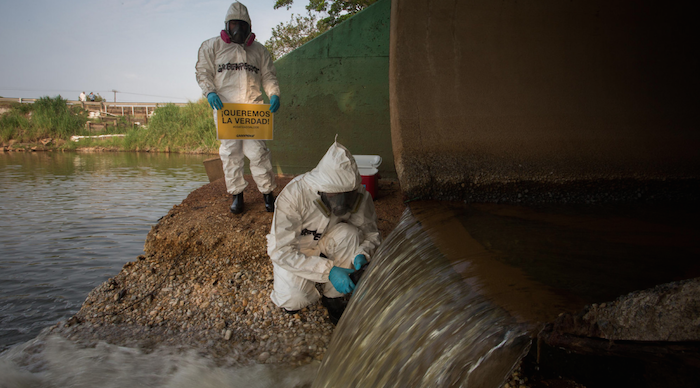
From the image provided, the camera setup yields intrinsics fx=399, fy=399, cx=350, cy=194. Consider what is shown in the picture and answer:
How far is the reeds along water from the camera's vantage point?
1323mm

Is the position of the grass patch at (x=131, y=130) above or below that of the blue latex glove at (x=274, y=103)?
above

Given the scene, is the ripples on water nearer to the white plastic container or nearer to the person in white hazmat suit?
the person in white hazmat suit

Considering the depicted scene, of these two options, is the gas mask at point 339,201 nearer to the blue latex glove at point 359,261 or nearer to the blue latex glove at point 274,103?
the blue latex glove at point 359,261

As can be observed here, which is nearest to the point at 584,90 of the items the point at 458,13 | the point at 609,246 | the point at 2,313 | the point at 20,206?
the point at 458,13

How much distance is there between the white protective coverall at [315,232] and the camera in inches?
98.2

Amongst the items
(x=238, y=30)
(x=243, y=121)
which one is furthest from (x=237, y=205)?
(x=238, y=30)

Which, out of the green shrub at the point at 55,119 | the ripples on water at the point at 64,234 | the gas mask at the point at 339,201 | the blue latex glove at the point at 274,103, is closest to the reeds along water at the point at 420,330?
the gas mask at the point at 339,201

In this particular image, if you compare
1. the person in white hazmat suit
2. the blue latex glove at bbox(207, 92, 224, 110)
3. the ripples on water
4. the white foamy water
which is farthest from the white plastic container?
the ripples on water

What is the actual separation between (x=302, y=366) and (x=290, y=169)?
4385mm

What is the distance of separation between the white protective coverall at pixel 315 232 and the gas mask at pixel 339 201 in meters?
0.04

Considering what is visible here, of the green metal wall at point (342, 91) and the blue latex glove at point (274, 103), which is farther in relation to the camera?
the green metal wall at point (342, 91)

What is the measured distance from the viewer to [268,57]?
163 inches

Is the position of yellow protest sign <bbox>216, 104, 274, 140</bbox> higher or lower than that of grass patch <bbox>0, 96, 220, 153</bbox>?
lower

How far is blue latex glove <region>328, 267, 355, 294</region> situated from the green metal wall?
11.8 feet
